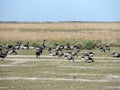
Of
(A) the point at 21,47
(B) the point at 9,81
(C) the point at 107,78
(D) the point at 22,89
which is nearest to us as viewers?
(D) the point at 22,89

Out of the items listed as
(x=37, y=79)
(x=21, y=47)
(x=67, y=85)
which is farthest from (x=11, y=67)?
(x=21, y=47)

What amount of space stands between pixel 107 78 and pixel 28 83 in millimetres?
5043

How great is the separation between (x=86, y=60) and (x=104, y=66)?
12.1ft

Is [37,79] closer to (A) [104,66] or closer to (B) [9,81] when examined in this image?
(B) [9,81]

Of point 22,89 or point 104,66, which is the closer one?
point 22,89

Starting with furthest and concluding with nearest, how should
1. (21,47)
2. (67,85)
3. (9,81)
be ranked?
1. (21,47)
2. (9,81)
3. (67,85)

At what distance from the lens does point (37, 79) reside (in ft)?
79.3

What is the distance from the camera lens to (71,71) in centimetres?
2822

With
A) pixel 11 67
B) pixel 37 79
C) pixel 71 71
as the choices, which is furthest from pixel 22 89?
pixel 11 67

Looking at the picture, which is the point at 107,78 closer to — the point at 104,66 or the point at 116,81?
the point at 116,81

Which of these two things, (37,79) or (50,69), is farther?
(50,69)

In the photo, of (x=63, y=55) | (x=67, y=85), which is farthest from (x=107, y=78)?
(x=63, y=55)

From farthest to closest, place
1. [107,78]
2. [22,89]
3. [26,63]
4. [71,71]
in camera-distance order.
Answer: [26,63] → [71,71] → [107,78] → [22,89]

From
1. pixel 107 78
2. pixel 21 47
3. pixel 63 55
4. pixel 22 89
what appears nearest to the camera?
pixel 22 89
